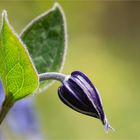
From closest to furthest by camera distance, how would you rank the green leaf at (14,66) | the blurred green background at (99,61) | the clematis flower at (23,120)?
the green leaf at (14,66), the clematis flower at (23,120), the blurred green background at (99,61)

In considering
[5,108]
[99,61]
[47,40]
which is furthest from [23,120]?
[99,61]

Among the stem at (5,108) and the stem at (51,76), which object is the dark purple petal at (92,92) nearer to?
the stem at (51,76)

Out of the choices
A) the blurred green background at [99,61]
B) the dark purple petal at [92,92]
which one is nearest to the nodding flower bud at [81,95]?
the dark purple petal at [92,92]

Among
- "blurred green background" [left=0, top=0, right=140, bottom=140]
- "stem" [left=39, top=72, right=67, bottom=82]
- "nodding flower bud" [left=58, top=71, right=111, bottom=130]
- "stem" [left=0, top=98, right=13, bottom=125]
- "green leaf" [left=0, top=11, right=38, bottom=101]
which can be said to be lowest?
"blurred green background" [left=0, top=0, right=140, bottom=140]

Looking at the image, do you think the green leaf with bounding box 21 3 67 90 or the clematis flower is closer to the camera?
the green leaf with bounding box 21 3 67 90

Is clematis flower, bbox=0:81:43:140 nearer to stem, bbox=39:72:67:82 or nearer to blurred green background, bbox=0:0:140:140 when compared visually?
blurred green background, bbox=0:0:140:140

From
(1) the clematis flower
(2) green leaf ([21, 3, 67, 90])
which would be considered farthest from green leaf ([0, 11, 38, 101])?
(1) the clematis flower

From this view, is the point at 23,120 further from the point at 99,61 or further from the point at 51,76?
the point at 99,61
